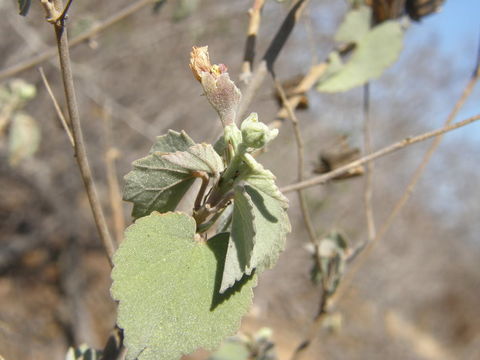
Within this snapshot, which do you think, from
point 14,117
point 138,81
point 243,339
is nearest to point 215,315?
point 243,339

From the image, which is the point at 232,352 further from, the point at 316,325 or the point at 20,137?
the point at 20,137

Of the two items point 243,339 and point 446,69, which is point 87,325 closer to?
point 243,339

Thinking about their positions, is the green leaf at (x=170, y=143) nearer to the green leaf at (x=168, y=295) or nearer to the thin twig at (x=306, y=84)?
the green leaf at (x=168, y=295)

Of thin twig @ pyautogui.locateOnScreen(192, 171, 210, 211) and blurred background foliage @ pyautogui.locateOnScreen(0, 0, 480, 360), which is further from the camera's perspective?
blurred background foliage @ pyautogui.locateOnScreen(0, 0, 480, 360)

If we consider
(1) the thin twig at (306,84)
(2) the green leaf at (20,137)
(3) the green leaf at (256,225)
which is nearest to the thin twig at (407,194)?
(1) the thin twig at (306,84)

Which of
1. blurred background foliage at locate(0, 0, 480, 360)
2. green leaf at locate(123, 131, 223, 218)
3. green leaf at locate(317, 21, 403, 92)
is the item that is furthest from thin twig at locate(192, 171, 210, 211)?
blurred background foliage at locate(0, 0, 480, 360)

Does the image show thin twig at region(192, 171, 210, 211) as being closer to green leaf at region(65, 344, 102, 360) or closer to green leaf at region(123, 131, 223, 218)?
green leaf at region(123, 131, 223, 218)
